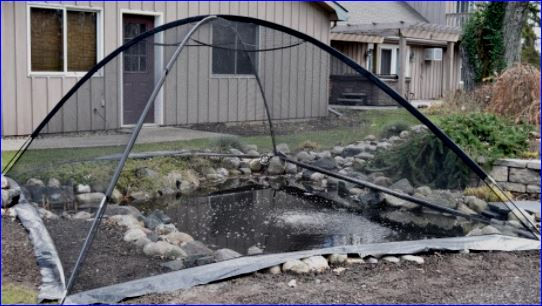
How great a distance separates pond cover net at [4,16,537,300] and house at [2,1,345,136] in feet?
0.09

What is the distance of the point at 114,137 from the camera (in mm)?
4754

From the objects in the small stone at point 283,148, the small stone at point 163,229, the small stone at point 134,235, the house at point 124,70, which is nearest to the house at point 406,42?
the house at point 124,70

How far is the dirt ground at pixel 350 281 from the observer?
3.66 m

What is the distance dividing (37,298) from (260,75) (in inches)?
148

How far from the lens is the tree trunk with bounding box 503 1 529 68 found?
12289 millimetres

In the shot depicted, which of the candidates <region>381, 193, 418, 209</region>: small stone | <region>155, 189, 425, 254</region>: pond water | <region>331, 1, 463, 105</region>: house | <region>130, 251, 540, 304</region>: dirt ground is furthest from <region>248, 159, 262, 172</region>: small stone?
<region>331, 1, 463, 105</region>: house

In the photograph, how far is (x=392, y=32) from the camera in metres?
15.2

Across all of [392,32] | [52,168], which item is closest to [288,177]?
[52,168]

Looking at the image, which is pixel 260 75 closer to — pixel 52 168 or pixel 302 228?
pixel 302 228

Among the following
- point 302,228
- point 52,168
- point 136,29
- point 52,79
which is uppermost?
point 136,29

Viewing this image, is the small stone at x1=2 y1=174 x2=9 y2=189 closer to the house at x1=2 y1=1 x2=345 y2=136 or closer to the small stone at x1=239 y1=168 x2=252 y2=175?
the house at x1=2 y1=1 x2=345 y2=136

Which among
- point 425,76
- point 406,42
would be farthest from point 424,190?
point 425,76

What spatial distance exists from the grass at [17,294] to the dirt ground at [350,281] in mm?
86

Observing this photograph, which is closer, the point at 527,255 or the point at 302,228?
the point at 527,255
